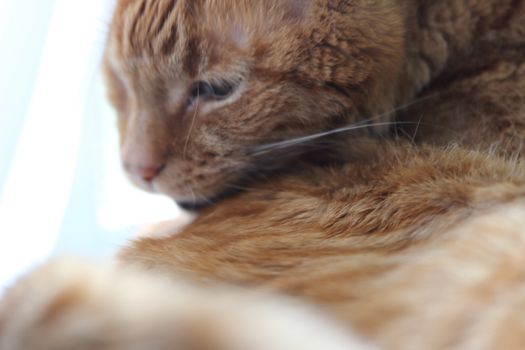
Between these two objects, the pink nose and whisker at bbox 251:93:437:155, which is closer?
whisker at bbox 251:93:437:155

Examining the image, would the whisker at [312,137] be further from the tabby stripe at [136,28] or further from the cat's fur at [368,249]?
the tabby stripe at [136,28]

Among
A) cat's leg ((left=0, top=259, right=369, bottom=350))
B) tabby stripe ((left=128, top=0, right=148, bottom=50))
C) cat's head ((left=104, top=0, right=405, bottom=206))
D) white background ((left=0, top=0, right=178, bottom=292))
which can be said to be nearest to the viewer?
cat's leg ((left=0, top=259, right=369, bottom=350))

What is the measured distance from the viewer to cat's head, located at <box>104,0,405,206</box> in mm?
986

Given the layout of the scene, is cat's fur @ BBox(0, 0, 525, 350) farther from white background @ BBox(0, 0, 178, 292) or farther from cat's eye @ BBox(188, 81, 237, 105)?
white background @ BBox(0, 0, 178, 292)

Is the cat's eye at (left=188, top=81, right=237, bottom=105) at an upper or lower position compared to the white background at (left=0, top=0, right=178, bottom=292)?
upper

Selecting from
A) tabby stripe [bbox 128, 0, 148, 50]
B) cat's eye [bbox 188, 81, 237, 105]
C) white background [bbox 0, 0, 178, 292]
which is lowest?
white background [bbox 0, 0, 178, 292]

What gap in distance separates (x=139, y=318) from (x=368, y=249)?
0.39 meters

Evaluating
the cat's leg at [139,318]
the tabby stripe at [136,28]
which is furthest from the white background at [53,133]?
the cat's leg at [139,318]

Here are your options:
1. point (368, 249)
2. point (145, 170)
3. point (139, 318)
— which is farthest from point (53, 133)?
point (139, 318)

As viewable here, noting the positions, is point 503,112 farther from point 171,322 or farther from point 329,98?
point 171,322

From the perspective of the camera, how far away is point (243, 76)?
100 centimetres

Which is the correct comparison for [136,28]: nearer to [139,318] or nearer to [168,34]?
[168,34]

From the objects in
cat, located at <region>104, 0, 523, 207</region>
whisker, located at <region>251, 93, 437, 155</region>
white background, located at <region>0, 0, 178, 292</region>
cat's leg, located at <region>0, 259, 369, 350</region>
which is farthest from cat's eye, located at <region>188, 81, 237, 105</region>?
cat's leg, located at <region>0, 259, 369, 350</region>

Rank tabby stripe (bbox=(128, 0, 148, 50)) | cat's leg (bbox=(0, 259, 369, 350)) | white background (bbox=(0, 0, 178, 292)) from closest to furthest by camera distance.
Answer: cat's leg (bbox=(0, 259, 369, 350))
tabby stripe (bbox=(128, 0, 148, 50))
white background (bbox=(0, 0, 178, 292))
